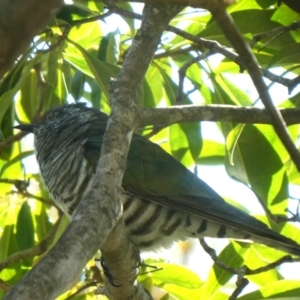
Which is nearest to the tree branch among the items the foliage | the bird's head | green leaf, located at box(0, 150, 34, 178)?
the foliage

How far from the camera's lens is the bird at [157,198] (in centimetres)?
271

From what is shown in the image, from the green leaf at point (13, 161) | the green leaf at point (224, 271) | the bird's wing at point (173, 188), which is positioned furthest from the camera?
the green leaf at point (13, 161)

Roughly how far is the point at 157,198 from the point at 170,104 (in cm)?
74

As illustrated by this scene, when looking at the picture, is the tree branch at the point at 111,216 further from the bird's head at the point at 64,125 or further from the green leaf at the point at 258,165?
the bird's head at the point at 64,125

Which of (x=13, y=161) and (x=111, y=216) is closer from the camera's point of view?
(x=111, y=216)

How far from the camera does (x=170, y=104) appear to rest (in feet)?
11.2

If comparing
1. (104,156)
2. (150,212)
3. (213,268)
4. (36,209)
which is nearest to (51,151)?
(36,209)

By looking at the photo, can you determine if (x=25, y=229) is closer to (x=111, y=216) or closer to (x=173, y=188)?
(x=173, y=188)

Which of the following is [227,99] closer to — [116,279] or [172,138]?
[172,138]

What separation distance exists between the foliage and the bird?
0.49 feet

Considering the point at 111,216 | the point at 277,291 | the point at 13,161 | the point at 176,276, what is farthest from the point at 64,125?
the point at 111,216

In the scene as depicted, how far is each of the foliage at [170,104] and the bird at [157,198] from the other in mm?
148

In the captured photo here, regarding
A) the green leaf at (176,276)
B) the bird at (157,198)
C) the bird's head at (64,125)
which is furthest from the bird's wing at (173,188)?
the green leaf at (176,276)

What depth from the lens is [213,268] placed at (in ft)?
10.2
